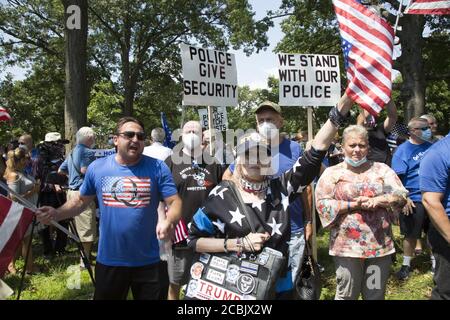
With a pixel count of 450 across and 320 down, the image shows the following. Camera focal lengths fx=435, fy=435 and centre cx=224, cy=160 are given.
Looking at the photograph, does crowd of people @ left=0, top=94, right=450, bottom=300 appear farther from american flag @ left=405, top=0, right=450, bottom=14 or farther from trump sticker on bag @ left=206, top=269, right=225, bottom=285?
american flag @ left=405, top=0, right=450, bottom=14

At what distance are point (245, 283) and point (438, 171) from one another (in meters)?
1.60

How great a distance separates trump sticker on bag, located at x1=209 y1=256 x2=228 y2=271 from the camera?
2746 millimetres

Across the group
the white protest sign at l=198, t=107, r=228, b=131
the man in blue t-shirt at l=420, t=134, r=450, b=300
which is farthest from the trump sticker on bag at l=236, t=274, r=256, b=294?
the white protest sign at l=198, t=107, r=228, b=131

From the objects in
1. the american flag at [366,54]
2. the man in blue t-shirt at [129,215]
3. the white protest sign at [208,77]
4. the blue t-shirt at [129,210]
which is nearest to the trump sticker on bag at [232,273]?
the man in blue t-shirt at [129,215]

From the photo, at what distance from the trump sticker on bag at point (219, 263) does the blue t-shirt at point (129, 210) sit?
3.01 feet

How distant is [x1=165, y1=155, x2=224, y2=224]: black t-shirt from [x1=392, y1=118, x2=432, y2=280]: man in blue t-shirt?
2.73m

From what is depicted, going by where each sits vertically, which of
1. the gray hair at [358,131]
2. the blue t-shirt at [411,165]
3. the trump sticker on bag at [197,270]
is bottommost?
the trump sticker on bag at [197,270]

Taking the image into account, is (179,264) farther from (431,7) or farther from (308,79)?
(431,7)

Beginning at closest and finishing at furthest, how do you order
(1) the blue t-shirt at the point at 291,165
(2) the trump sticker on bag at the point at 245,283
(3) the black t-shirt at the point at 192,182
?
(2) the trump sticker on bag at the point at 245,283 < (1) the blue t-shirt at the point at 291,165 < (3) the black t-shirt at the point at 192,182

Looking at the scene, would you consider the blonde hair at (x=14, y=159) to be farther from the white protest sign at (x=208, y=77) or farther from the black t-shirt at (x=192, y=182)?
the black t-shirt at (x=192, y=182)

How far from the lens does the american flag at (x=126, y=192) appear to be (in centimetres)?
347

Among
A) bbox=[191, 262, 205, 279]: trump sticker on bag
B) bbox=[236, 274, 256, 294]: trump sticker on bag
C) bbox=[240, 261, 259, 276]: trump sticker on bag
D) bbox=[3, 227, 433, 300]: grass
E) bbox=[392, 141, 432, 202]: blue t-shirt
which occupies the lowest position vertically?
bbox=[3, 227, 433, 300]: grass
